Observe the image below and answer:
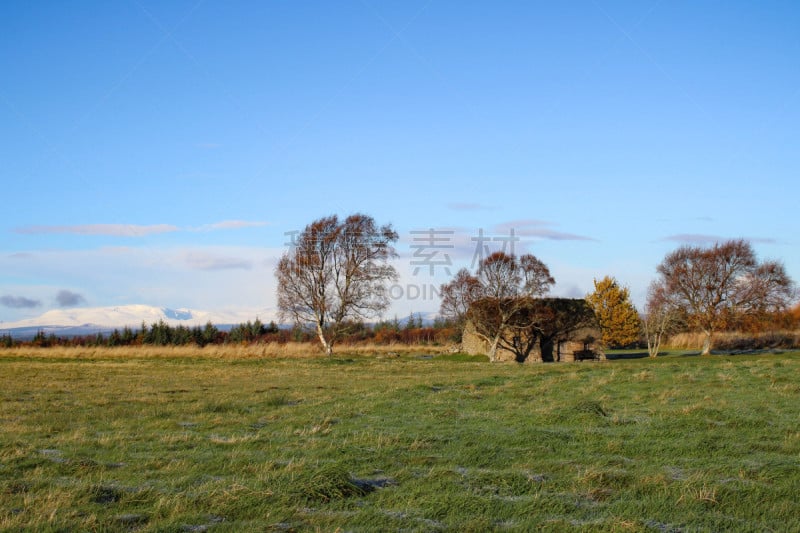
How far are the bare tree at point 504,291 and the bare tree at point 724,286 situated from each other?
1366 centimetres

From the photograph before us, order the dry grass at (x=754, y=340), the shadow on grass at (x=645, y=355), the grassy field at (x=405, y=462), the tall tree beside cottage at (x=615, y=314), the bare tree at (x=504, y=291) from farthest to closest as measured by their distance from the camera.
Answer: the tall tree beside cottage at (x=615, y=314)
the dry grass at (x=754, y=340)
the shadow on grass at (x=645, y=355)
the bare tree at (x=504, y=291)
the grassy field at (x=405, y=462)

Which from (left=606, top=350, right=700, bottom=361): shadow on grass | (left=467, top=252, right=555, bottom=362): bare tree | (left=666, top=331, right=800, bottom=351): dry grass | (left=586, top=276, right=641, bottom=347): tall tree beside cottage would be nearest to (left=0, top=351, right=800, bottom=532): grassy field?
(left=467, top=252, right=555, bottom=362): bare tree

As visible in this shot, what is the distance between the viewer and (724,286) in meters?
46.4

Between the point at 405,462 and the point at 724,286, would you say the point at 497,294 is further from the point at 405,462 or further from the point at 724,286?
the point at 405,462

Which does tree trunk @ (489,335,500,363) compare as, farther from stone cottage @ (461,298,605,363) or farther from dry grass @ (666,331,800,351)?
dry grass @ (666,331,800,351)

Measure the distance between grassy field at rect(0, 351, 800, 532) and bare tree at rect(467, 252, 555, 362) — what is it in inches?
887

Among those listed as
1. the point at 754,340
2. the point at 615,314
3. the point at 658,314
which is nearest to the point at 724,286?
the point at 658,314

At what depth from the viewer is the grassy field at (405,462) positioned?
20.7ft

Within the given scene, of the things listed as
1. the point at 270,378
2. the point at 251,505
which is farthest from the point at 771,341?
the point at 251,505

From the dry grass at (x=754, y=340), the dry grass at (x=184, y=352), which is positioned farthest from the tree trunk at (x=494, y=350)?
the dry grass at (x=754, y=340)

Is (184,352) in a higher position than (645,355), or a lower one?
higher

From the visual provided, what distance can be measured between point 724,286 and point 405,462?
44.3m

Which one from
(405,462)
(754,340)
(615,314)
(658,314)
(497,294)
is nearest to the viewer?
(405,462)

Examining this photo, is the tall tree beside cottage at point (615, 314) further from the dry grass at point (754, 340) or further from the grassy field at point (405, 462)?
the grassy field at point (405, 462)
